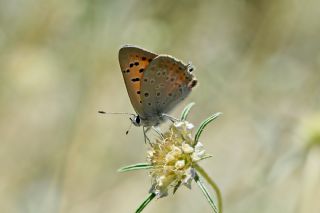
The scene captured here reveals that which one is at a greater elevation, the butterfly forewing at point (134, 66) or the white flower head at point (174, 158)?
the butterfly forewing at point (134, 66)

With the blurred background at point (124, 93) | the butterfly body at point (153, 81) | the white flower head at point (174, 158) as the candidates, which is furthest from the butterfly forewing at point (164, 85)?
the blurred background at point (124, 93)

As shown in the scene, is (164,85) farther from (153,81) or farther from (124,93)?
(124,93)

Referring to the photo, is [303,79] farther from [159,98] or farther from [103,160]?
[159,98]

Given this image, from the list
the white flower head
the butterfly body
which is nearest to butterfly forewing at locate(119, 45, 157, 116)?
the butterfly body

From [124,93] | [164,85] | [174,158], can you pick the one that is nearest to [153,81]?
[164,85]

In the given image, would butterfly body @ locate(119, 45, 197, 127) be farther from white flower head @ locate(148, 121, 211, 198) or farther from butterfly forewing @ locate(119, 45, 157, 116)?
white flower head @ locate(148, 121, 211, 198)

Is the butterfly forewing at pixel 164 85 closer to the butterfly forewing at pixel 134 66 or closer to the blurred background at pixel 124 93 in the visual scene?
the butterfly forewing at pixel 134 66
